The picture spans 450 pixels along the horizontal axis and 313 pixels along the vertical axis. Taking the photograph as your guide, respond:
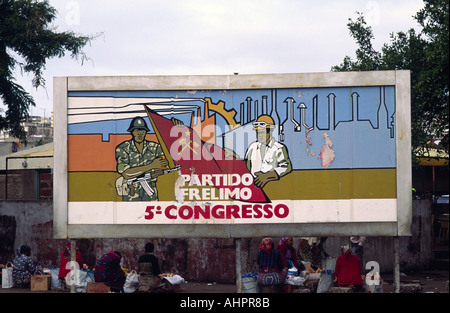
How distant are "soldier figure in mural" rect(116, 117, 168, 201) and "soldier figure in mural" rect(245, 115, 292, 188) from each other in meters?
1.73

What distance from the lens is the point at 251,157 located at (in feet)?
41.0

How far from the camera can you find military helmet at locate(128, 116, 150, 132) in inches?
496

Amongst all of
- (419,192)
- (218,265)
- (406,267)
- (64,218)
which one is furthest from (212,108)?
(419,192)

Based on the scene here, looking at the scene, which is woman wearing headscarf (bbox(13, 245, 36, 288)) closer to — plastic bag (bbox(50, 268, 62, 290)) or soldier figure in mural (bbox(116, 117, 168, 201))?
plastic bag (bbox(50, 268, 62, 290))

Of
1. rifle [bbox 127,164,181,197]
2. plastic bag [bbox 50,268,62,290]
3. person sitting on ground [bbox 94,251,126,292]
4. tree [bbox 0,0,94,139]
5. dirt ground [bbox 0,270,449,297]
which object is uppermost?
tree [bbox 0,0,94,139]

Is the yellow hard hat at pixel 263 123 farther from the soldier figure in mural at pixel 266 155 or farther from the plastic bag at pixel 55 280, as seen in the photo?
the plastic bag at pixel 55 280

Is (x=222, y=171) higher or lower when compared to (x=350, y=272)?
higher

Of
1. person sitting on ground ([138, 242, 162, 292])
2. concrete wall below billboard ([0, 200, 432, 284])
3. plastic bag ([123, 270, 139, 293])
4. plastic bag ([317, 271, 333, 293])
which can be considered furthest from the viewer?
concrete wall below billboard ([0, 200, 432, 284])

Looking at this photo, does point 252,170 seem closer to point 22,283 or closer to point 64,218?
point 64,218

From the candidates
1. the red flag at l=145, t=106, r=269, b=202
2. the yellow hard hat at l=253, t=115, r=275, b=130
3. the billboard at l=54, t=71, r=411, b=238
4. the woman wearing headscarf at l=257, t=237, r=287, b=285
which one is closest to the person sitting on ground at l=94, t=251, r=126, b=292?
the billboard at l=54, t=71, r=411, b=238

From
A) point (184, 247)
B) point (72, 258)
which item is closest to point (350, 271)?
point (184, 247)

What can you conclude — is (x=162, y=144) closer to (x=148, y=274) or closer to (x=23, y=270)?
(x=148, y=274)

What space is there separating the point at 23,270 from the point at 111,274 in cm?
336

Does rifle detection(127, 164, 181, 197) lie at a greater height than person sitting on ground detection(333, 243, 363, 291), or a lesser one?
greater
